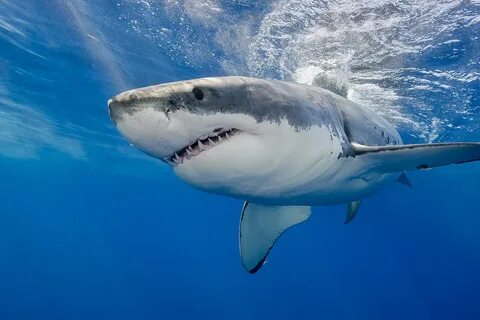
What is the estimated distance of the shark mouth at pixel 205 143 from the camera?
8.77 feet

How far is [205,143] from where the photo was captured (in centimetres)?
272

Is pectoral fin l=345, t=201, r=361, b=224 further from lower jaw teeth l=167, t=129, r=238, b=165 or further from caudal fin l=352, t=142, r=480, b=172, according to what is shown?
lower jaw teeth l=167, t=129, r=238, b=165

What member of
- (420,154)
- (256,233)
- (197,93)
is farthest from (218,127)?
(256,233)

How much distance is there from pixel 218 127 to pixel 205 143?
19cm

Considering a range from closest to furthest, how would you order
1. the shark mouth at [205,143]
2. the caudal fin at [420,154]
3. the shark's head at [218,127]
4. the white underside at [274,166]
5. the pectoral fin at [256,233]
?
the shark's head at [218,127] → the shark mouth at [205,143] → the white underside at [274,166] → the caudal fin at [420,154] → the pectoral fin at [256,233]

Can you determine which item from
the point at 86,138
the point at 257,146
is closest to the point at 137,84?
the point at 86,138

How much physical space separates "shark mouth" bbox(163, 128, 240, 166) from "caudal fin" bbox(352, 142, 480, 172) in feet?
5.36

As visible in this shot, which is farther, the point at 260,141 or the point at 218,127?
the point at 260,141

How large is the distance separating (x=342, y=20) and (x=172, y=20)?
16.8ft

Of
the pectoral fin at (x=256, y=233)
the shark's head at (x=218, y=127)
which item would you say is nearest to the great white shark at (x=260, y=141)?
the shark's head at (x=218, y=127)

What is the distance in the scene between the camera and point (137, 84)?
17.6 metres

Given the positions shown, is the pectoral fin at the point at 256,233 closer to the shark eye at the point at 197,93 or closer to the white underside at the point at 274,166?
the white underside at the point at 274,166

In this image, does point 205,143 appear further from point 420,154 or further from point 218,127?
point 420,154

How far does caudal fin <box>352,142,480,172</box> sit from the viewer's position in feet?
10.9
